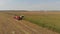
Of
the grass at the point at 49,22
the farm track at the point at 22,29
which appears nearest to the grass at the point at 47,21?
the grass at the point at 49,22

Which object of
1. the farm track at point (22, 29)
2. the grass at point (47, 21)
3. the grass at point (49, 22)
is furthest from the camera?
the grass at point (47, 21)

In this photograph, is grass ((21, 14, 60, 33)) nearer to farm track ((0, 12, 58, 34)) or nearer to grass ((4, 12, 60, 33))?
grass ((4, 12, 60, 33))

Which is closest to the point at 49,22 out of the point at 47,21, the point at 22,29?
the point at 47,21

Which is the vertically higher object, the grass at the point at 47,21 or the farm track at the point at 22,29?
the farm track at the point at 22,29

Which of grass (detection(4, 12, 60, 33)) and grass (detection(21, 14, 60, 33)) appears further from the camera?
grass (detection(4, 12, 60, 33))

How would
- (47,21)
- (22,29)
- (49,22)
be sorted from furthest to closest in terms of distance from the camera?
(47,21)
(49,22)
(22,29)

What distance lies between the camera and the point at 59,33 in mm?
16672

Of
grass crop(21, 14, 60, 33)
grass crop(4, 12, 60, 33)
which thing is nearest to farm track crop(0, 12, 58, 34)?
grass crop(21, 14, 60, 33)

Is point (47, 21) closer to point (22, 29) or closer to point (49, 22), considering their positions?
point (49, 22)

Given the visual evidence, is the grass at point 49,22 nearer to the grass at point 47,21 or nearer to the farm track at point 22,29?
the grass at point 47,21

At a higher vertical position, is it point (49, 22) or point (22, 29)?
point (22, 29)

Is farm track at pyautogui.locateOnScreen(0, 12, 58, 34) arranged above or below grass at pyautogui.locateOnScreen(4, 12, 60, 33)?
above

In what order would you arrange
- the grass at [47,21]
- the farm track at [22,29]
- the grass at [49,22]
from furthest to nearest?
1. the grass at [47,21]
2. the grass at [49,22]
3. the farm track at [22,29]

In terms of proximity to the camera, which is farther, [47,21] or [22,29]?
[47,21]
